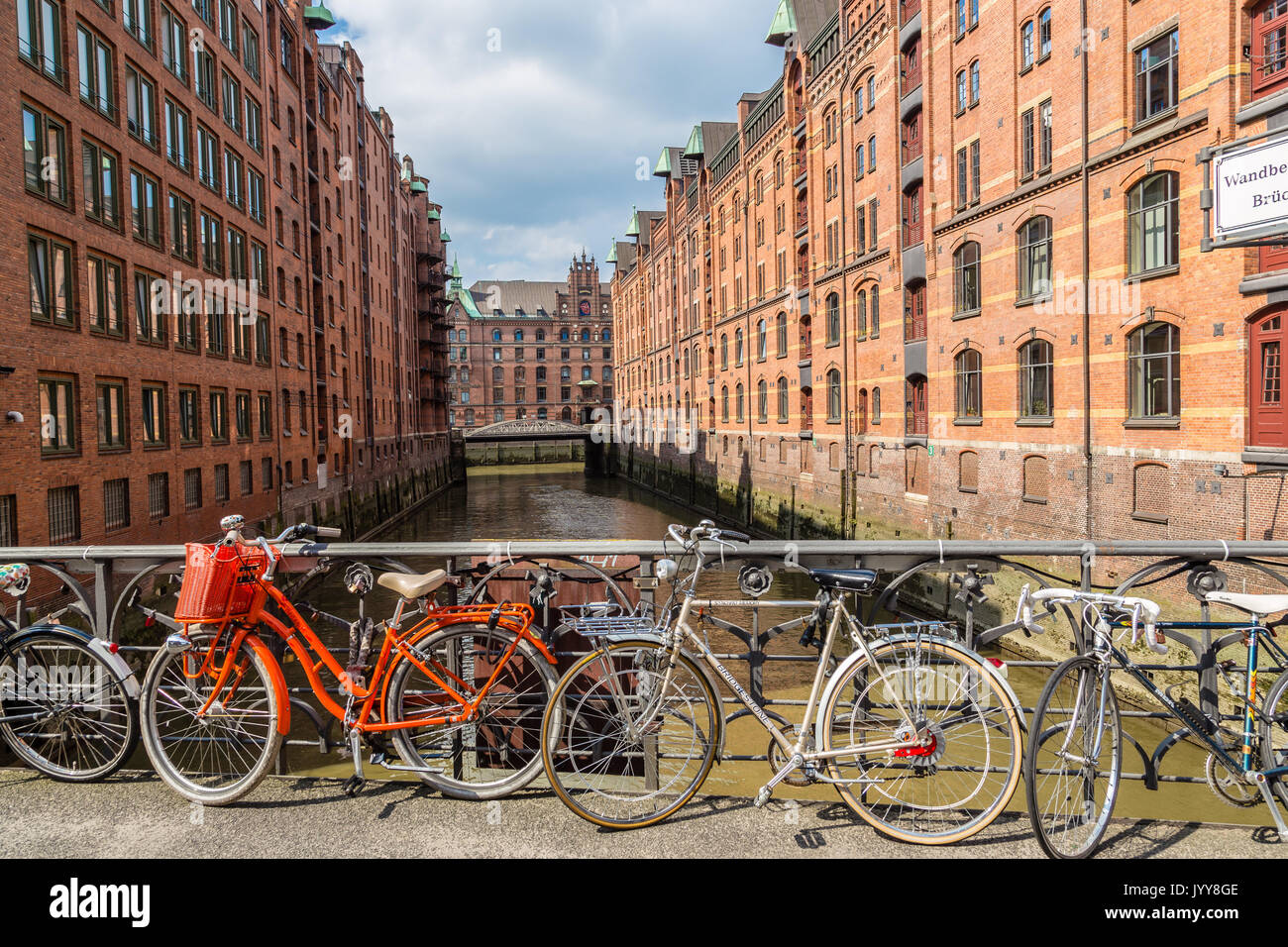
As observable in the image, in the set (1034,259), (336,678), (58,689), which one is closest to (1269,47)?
(1034,259)

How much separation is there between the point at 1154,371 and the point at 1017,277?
16.8 ft

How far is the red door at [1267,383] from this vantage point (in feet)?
45.7

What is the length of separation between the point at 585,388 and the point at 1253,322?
311 ft

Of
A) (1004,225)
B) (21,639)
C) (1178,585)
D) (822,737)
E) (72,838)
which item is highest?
(1004,225)

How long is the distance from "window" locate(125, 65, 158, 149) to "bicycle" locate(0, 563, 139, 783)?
20.2m

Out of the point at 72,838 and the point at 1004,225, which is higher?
the point at 1004,225

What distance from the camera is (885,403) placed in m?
28.6

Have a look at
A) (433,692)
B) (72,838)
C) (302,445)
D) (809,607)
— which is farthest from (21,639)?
(302,445)

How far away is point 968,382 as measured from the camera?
→ 23.3 m

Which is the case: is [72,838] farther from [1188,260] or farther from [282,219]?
[282,219]

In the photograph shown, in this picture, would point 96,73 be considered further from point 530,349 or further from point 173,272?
point 530,349

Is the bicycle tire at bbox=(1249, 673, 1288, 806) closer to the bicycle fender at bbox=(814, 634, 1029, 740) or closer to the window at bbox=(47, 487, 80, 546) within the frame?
the bicycle fender at bbox=(814, 634, 1029, 740)

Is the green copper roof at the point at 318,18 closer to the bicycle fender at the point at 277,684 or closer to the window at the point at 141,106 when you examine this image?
the window at the point at 141,106

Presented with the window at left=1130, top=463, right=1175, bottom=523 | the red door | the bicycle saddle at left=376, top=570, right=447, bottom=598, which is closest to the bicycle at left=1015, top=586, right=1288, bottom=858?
the bicycle saddle at left=376, top=570, right=447, bottom=598
